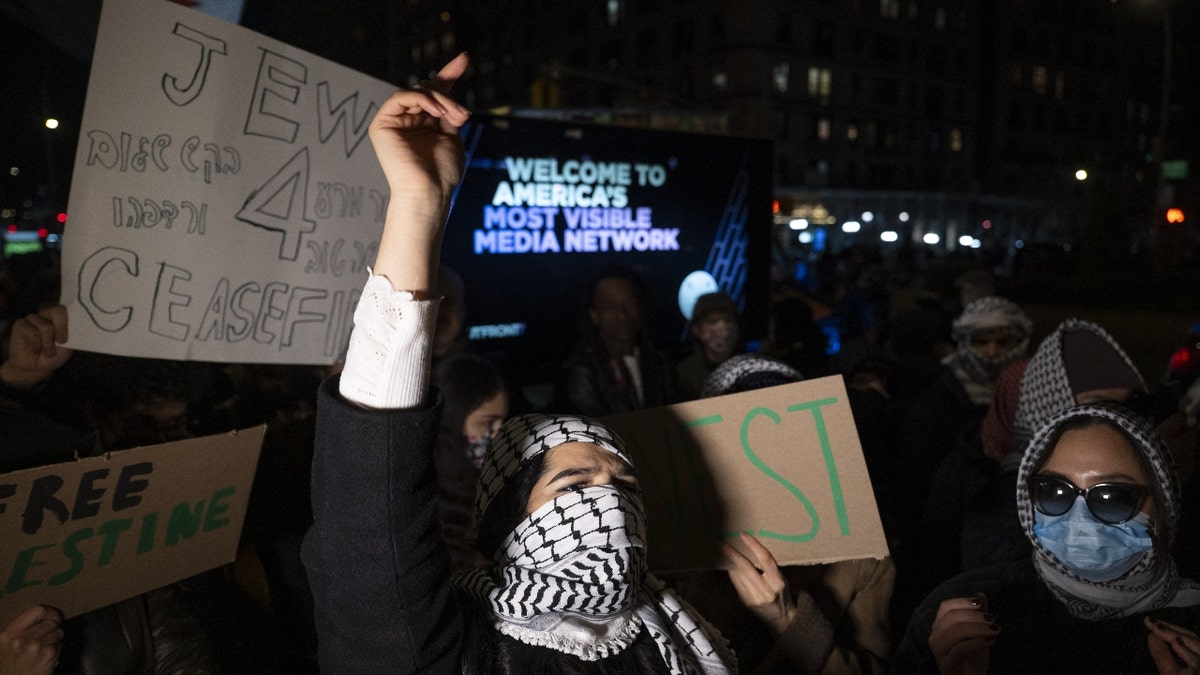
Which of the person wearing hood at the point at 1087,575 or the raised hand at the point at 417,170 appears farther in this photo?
the person wearing hood at the point at 1087,575

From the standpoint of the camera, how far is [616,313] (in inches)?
183

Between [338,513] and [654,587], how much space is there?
2.61 ft

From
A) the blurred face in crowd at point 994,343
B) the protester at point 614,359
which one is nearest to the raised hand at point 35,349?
the protester at point 614,359

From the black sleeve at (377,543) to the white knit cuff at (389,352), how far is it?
30 millimetres

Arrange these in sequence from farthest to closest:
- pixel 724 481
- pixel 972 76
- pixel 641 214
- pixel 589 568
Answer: pixel 972 76 → pixel 641 214 → pixel 724 481 → pixel 589 568

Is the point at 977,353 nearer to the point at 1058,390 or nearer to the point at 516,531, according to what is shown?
the point at 1058,390

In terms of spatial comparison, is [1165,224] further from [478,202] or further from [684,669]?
[684,669]

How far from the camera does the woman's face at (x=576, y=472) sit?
1803mm

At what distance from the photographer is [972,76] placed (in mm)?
65688

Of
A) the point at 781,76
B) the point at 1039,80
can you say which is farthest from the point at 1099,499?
the point at 1039,80

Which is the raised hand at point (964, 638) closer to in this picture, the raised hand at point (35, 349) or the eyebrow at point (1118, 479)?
the eyebrow at point (1118, 479)

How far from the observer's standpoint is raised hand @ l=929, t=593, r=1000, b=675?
7.32 ft

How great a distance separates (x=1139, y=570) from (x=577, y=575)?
1470 millimetres

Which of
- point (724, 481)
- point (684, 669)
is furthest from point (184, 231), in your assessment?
point (684, 669)
